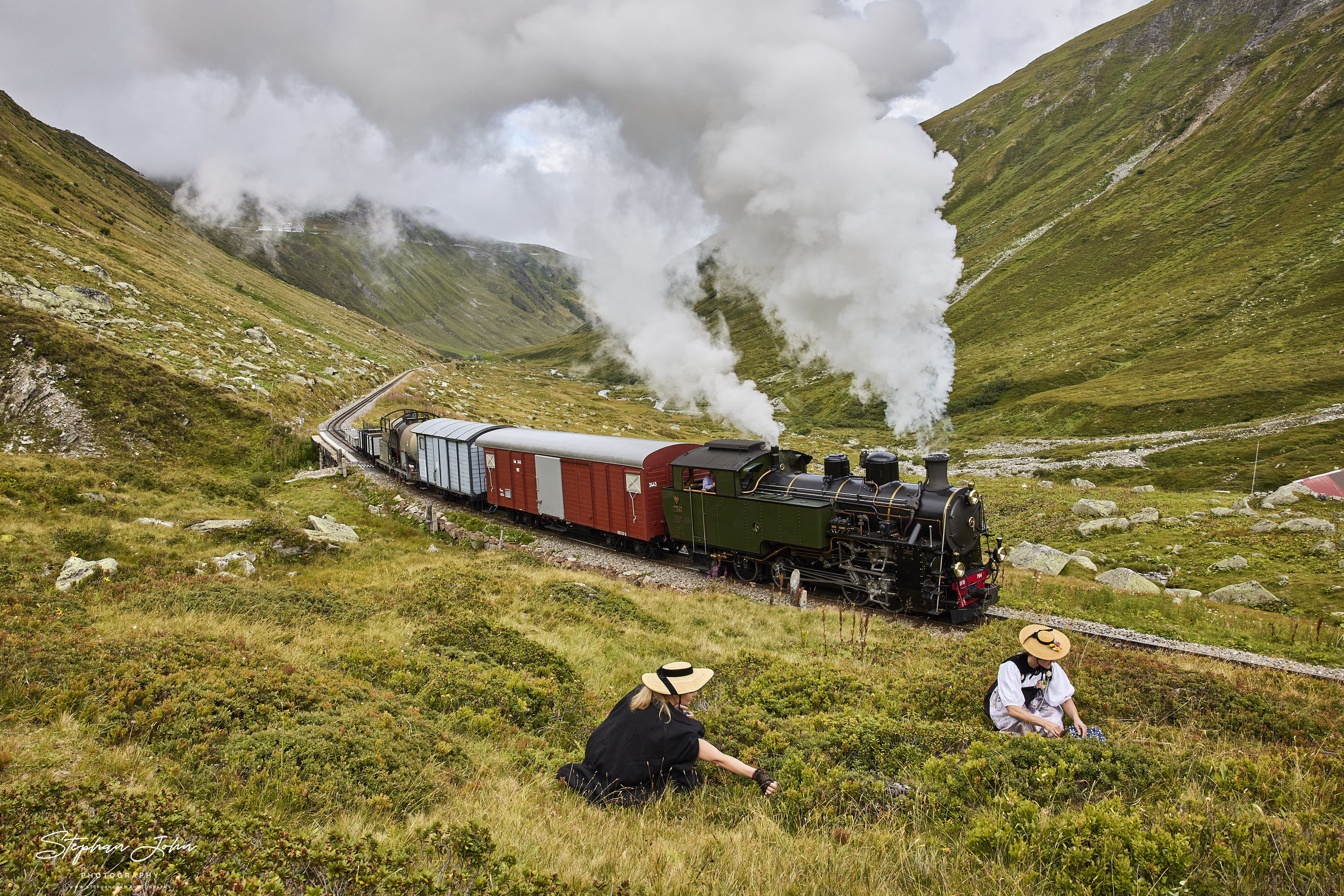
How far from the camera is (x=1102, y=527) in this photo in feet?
80.3

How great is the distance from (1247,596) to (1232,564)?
106 inches

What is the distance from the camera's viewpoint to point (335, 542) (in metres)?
18.1

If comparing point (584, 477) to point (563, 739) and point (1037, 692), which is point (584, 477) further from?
point (1037, 692)

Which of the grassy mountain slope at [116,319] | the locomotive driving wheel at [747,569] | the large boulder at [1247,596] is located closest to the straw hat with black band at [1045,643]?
the locomotive driving wheel at [747,569]

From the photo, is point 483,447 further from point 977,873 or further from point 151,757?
point 977,873

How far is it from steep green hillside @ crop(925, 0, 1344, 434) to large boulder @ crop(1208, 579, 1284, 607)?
41.7 m

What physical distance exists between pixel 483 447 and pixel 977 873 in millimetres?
25568

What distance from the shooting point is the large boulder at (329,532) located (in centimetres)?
1805

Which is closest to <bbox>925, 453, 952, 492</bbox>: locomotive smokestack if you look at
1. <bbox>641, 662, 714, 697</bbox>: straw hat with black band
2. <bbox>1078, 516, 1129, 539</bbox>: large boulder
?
<bbox>641, 662, 714, 697</bbox>: straw hat with black band

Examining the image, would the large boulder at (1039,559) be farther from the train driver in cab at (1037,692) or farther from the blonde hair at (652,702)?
the blonde hair at (652,702)

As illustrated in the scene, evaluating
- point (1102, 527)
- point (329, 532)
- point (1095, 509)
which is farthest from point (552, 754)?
point (1095, 509)

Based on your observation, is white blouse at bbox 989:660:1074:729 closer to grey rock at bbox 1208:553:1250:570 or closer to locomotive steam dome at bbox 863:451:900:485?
locomotive steam dome at bbox 863:451:900:485

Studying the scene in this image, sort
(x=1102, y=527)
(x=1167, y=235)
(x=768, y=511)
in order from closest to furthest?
(x=768, y=511) < (x=1102, y=527) < (x=1167, y=235)

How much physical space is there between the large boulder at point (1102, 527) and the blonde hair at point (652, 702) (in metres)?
24.5
